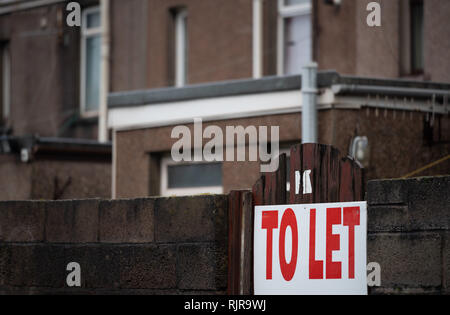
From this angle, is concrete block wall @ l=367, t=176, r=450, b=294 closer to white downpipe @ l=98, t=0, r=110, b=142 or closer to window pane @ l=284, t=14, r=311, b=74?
window pane @ l=284, t=14, r=311, b=74

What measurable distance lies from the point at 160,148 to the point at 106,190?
9.35ft

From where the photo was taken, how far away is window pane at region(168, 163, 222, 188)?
409 inches

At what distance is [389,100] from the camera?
9.85 meters

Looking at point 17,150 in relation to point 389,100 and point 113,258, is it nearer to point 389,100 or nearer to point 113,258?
point 389,100

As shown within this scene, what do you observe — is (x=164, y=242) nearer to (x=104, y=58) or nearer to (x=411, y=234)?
(x=411, y=234)

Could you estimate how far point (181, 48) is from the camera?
15.6 meters

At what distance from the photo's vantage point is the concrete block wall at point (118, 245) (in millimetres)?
6340

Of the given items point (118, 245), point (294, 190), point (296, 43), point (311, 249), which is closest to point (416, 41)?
point (296, 43)

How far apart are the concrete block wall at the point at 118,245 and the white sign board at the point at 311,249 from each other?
30 cm

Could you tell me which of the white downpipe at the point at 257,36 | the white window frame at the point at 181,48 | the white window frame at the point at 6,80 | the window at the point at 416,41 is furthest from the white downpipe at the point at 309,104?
the white window frame at the point at 6,80

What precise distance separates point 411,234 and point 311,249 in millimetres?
732

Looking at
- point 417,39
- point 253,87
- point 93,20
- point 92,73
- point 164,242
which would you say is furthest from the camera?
point 92,73
